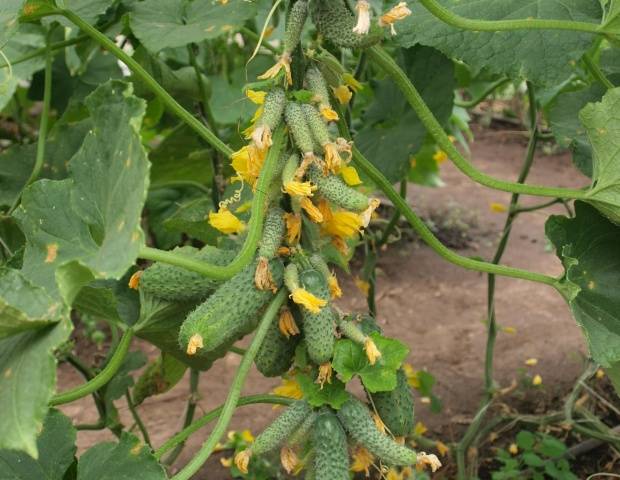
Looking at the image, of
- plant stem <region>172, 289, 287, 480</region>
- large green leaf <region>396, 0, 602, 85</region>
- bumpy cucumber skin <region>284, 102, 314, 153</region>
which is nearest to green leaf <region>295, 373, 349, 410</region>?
plant stem <region>172, 289, 287, 480</region>

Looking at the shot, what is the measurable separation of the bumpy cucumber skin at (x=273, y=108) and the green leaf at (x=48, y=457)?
613 mm

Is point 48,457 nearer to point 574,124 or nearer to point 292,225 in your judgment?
point 292,225

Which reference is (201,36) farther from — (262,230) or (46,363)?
(46,363)

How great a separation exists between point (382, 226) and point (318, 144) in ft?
12.1

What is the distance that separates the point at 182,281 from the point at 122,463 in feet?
1.01

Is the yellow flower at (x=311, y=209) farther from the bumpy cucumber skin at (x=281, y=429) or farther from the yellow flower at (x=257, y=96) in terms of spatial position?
the bumpy cucumber skin at (x=281, y=429)

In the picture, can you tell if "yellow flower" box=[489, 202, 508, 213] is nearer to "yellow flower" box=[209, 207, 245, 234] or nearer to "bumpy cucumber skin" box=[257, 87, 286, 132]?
"yellow flower" box=[209, 207, 245, 234]

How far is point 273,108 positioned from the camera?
4.22ft

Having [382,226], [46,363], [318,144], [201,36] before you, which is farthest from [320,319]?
[382,226]

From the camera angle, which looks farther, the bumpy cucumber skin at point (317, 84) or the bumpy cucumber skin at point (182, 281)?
the bumpy cucumber skin at point (182, 281)

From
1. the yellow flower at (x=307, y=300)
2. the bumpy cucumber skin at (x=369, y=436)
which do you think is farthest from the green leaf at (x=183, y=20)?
the bumpy cucumber skin at (x=369, y=436)

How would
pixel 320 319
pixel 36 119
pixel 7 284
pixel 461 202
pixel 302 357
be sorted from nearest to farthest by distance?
pixel 7 284 → pixel 320 319 → pixel 302 357 → pixel 36 119 → pixel 461 202

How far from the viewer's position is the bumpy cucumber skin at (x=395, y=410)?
55.4 inches

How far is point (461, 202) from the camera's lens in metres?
5.32
